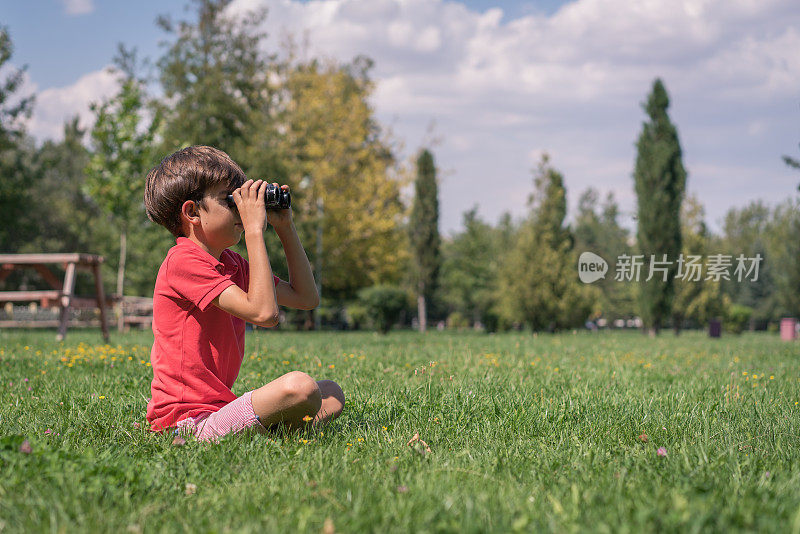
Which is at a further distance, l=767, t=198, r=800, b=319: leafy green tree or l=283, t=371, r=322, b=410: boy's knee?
l=767, t=198, r=800, b=319: leafy green tree

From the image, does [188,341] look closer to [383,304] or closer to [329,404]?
[329,404]

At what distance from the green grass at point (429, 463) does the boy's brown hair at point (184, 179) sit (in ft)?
3.67

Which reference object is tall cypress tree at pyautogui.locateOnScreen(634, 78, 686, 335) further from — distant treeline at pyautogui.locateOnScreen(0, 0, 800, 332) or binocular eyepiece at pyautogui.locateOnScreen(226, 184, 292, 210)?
binocular eyepiece at pyautogui.locateOnScreen(226, 184, 292, 210)

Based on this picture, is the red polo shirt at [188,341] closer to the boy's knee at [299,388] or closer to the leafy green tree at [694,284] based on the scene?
the boy's knee at [299,388]

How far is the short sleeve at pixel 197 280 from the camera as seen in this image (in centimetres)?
274

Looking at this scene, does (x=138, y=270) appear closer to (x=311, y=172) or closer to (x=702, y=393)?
(x=311, y=172)

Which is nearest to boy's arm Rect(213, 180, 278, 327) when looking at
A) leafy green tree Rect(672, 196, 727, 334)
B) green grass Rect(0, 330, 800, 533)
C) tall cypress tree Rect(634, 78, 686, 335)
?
green grass Rect(0, 330, 800, 533)

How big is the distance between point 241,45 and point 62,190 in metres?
29.3

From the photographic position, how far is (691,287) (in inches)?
1326

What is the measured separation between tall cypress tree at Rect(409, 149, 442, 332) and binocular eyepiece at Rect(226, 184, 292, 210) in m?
26.0

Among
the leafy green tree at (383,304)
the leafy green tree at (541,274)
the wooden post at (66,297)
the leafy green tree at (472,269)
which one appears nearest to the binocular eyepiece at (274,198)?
the wooden post at (66,297)

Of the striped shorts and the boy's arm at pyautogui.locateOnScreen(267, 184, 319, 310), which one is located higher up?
the boy's arm at pyautogui.locateOnScreen(267, 184, 319, 310)

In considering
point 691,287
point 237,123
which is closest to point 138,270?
point 237,123

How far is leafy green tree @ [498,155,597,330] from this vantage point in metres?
24.8
